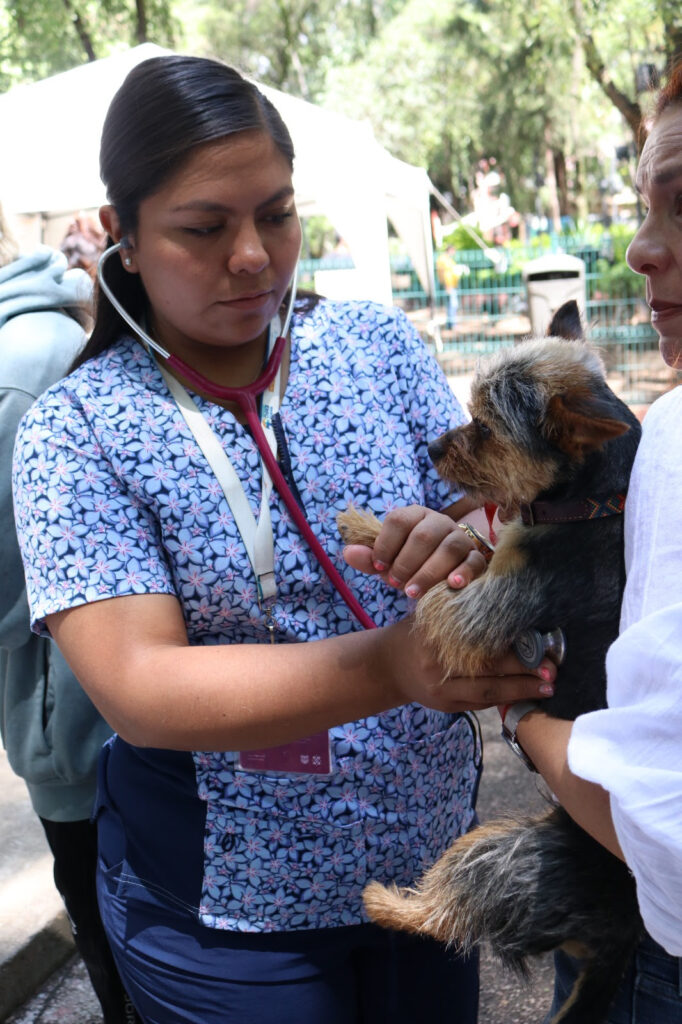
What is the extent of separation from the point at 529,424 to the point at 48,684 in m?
1.63

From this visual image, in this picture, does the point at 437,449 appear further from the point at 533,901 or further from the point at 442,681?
the point at 533,901

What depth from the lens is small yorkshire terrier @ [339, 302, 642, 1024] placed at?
5.96ft

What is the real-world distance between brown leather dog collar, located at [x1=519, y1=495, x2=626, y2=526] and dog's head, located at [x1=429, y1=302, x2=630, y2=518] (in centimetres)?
6

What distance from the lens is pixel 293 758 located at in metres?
1.93

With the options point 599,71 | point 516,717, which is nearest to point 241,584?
point 516,717

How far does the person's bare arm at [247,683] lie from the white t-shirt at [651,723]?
416 millimetres

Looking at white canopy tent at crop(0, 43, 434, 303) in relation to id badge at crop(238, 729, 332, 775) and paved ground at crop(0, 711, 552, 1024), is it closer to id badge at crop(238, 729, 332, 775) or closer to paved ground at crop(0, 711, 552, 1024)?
paved ground at crop(0, 711, 552, 1024)

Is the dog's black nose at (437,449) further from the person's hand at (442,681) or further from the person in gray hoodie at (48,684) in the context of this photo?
the person in gray hoodie at (48,684)

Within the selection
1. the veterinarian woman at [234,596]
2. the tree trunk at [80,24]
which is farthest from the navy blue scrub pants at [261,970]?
the tree trunk at [80,24]

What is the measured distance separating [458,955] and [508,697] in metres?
0.78

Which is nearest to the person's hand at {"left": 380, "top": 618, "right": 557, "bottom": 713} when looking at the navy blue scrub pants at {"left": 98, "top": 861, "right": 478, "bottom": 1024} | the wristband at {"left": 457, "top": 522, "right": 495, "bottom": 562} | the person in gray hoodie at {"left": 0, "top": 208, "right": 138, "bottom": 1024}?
the wristband at {"left": 457, "top": 522, "right": 495, "bottom": 562}

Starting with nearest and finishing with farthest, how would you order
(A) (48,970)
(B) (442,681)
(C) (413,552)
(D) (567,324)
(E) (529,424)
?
(B) (442,681) → (C) (413,552) → (E) (529,424) → (D) (567,324) → (A) (48,970)

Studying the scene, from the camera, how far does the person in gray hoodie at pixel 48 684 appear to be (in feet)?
8.94

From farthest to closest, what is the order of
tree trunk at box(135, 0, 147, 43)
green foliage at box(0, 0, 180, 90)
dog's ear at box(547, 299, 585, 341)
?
green foliage at box(0, 0, 180, 90) < tree trunk at box(135, 0, 147, 43) < dog's ear at box(547, 299, 585, 341)
